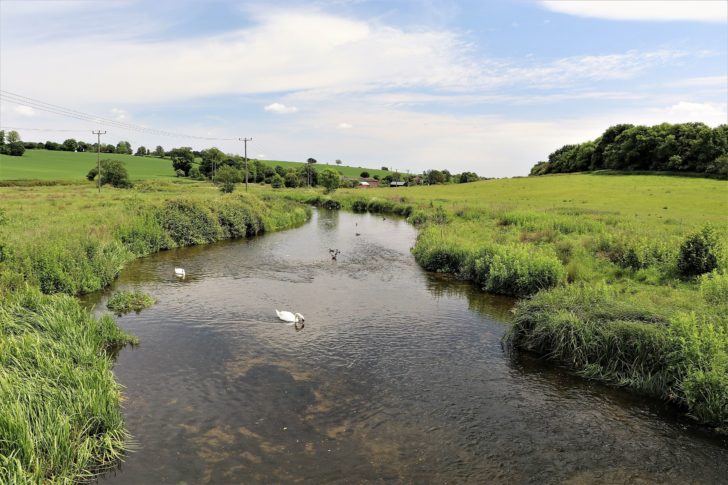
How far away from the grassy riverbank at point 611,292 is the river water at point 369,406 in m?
0.97

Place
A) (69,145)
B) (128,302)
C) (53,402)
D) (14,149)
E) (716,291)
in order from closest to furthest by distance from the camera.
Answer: (53,402) → (716,291) → (128,302) → (14,149) → (69,145)

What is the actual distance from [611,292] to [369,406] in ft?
36.6

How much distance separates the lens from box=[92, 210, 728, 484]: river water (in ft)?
32.1

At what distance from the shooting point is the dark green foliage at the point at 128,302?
1936 cm

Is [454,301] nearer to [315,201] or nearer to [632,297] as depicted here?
[632,297]

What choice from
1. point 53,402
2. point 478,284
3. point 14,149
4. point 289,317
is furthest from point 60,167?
point 53,402

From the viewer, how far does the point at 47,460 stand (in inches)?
334

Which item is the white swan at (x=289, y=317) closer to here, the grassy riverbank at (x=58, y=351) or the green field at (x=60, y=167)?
the grassy riverbank at (x=58, y=351)

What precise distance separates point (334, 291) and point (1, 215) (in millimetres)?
16188

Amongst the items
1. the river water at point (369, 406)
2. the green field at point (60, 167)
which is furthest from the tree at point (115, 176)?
the river water at point (369, 406)

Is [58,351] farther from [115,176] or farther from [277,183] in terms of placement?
[277,183]

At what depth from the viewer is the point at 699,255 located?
20250mm

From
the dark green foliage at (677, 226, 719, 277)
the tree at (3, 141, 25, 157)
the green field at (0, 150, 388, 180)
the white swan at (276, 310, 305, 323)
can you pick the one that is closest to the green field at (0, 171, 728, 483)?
the dark green foliage at (677, 226, 719, 277)

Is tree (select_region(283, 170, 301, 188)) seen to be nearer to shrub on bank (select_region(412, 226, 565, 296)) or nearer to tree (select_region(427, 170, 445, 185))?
tree (select_region(427, 170, 445, 185))
